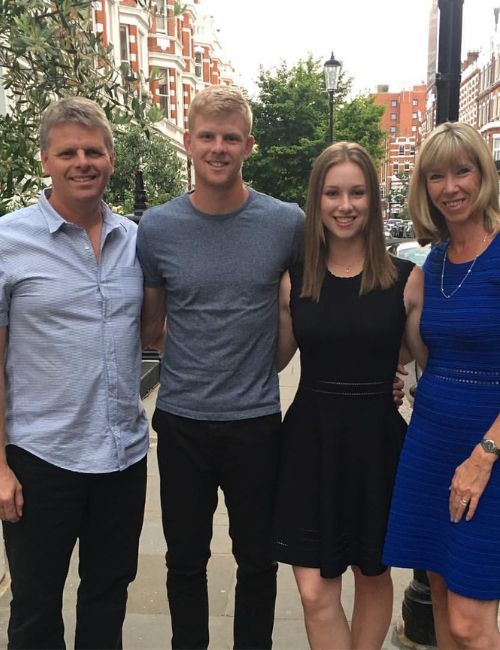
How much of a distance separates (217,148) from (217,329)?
2.25 ft

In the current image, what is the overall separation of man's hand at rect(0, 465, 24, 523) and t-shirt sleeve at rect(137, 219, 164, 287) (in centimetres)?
86

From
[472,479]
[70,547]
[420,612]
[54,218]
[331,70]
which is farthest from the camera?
[331,70]

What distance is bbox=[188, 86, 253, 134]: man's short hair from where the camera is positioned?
2.42m

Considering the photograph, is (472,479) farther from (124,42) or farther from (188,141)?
(124,42)

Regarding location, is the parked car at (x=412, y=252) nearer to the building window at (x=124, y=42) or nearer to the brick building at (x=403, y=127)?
the building window at (x=124, y=42)

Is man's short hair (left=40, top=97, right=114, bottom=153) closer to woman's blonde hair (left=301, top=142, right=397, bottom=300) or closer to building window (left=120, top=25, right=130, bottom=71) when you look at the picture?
woman's blonde hair (left=301, top=142, right=397, bottom=300)

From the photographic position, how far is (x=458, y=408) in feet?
7.19

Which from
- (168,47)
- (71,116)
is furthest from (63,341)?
(168,47)

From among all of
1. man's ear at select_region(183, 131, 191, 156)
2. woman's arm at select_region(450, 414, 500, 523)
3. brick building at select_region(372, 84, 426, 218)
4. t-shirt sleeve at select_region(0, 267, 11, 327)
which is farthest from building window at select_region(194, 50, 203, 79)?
brick building at select_region(372, 84, 426, 218)

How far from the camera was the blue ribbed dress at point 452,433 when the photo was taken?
2.14 meters

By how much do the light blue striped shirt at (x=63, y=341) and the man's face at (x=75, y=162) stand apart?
0.10 metres

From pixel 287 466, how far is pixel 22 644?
1166 mm

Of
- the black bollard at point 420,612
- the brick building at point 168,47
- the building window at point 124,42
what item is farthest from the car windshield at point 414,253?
the building window at point 124,42

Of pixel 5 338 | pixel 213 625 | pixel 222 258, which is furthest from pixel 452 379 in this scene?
pixel 213 625
